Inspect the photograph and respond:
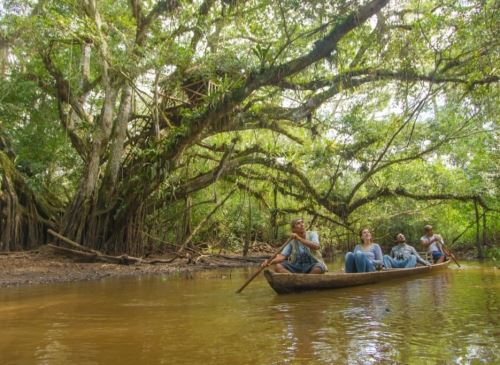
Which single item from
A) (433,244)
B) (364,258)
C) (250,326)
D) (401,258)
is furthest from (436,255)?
(250,326)

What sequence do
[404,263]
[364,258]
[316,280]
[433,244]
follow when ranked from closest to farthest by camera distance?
1. [316,280]
2. [364,258]
3. [404,263]
4. [433,244]

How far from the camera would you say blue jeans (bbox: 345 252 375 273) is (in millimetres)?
7289

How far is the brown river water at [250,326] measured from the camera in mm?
3039

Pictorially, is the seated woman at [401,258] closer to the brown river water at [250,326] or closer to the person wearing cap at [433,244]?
the person wearing cap at [433,244]

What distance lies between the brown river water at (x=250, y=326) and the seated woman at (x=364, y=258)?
0.59 metres

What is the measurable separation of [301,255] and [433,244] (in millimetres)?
5342

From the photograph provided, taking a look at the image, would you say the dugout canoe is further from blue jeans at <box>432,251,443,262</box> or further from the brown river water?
blue jeans at <box>432,251,443,262</box>

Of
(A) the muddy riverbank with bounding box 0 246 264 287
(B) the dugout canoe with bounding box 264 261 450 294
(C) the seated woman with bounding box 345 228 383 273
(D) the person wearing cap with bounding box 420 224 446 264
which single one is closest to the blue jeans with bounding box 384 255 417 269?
(C) the seated woman with bounding box 345 228 383 273

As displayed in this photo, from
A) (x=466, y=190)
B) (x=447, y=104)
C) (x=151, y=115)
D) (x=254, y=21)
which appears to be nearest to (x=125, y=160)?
(x=151, y=115)

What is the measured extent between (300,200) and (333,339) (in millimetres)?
9366

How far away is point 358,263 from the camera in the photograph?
24.0 feet

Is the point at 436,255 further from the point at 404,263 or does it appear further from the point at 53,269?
the point at 53,269

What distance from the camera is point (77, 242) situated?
9508 mm

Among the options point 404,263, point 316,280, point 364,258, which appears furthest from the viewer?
point 404,263
